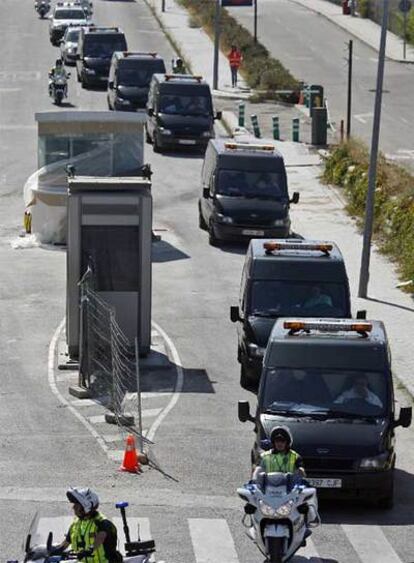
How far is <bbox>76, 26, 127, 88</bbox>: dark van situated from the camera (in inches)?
2662

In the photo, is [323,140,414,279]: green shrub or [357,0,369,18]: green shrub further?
[357,0,369,18]: green shrub

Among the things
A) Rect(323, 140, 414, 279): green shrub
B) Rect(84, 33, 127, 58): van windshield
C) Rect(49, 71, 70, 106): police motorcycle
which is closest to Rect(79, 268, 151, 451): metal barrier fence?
Rect(323, 140, 414, 279): green shrub

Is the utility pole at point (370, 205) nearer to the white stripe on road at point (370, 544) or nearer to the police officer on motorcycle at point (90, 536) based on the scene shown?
the white stripe on road at point (370, 544)

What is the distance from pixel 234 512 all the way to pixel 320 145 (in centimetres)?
3612

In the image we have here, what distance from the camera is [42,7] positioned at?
97438 millimetres

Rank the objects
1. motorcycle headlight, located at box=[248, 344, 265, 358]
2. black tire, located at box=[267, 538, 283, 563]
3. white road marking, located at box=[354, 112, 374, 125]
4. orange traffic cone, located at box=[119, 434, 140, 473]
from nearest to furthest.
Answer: black tire, located at box=[267, 538, 283, 563], orange traffic cone, located at box=[119, 434, 140, 473], motorcycle headlight, located at box=[248, 344, 265, 358], white road marking, located at box=[354, 112, 374, 125]

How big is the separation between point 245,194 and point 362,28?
53927 mm

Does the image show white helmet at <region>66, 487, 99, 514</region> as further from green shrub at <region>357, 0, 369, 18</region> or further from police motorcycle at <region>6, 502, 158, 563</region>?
green shrub at <region>357, 0, 369, 18</region>

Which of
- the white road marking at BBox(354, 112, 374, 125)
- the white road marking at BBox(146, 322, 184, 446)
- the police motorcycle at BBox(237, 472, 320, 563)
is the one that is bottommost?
the white road marking at BBox(354, 112, 374, 125)

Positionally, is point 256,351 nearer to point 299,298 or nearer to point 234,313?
point 234,313

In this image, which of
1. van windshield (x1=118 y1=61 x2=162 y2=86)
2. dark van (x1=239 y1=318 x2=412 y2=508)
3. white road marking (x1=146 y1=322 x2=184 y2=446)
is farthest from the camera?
van windshield (x1=118 y1=61 x2=162 y2=86)

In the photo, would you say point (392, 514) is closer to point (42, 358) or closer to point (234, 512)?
point (234, 512)

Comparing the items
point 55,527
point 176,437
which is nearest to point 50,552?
point 55,527

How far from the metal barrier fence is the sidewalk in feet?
177
